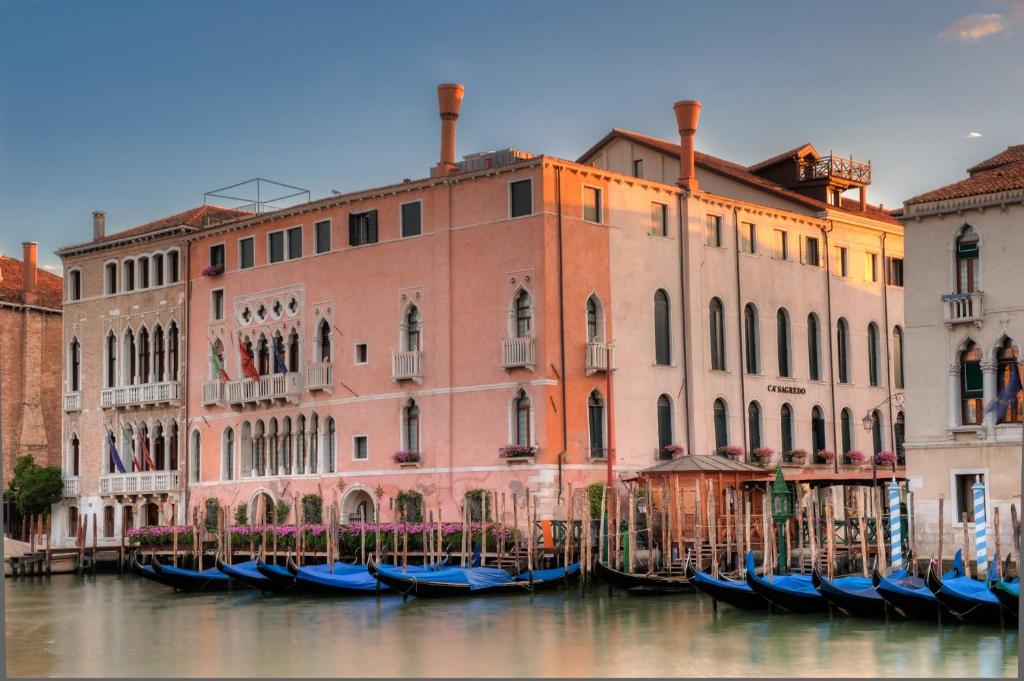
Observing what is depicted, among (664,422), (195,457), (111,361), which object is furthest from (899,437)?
(111,361)

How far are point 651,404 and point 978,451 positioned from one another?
633 centimetres

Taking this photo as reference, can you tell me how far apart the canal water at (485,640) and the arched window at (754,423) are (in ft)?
18.7

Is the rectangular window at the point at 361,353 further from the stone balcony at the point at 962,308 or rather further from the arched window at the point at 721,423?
the stone balcony at the point at 962,308

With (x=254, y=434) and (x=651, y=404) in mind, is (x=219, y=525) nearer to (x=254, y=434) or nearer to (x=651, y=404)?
(x=254, y=434)

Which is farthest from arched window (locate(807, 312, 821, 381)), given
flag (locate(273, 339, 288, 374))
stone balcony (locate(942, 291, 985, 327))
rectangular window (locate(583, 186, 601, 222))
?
flag (locate(273, 339, 288, 374))

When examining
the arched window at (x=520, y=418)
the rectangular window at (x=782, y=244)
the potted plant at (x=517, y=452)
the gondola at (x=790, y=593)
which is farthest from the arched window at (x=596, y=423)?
the gondola at (x=790, y=593)

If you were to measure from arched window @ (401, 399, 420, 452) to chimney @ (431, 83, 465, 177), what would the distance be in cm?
353

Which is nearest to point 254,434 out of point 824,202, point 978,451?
point 824,202

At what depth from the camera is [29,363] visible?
30.6m

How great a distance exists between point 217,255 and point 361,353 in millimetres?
4197

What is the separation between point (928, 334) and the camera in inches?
723

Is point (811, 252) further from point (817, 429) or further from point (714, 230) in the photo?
point (817, 429)

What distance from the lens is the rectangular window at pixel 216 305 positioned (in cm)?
2717

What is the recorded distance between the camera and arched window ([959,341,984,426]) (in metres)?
18.0
